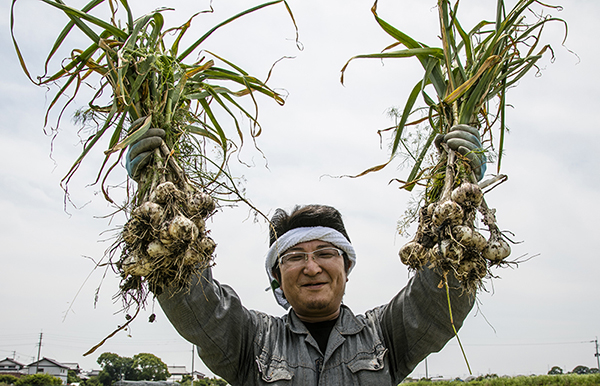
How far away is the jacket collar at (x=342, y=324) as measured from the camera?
174 centimetres

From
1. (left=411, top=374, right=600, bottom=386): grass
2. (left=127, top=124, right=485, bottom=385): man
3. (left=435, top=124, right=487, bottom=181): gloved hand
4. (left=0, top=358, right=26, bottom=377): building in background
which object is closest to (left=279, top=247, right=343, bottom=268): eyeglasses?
(left=127, top=124, right=485, bottom=385): man

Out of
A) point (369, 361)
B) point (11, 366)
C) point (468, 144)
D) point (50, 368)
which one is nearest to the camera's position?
point (468, 144)

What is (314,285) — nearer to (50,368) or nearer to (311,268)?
(311,268)

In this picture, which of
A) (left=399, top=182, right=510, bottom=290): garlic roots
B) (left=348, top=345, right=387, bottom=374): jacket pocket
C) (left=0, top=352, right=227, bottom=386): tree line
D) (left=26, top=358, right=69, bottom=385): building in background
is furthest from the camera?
(left=26, top=358, right=69, bottom=385): building in background

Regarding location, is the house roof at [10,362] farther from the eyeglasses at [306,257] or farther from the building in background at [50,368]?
the eyeglasses at [306,257]

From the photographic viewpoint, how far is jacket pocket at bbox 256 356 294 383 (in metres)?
1.59

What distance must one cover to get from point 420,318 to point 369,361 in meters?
0.26

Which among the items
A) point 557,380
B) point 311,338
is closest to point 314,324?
point 311,338

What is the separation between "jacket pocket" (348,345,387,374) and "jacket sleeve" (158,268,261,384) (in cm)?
42

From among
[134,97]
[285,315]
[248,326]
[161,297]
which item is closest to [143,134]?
[134,97]

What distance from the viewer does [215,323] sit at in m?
1.59

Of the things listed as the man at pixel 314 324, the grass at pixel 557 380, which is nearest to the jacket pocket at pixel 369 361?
the man at pixel 314 324

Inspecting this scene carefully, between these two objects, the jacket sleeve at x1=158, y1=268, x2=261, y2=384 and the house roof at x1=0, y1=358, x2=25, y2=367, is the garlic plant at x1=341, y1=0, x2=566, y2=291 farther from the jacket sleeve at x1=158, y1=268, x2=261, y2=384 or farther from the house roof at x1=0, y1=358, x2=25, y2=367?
the house roof at x1=0, y1=358, x2=25, y2=367

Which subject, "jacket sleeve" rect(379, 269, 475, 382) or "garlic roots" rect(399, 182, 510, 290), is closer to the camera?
"garlic roots" rect(399, 182, 510, 290)
